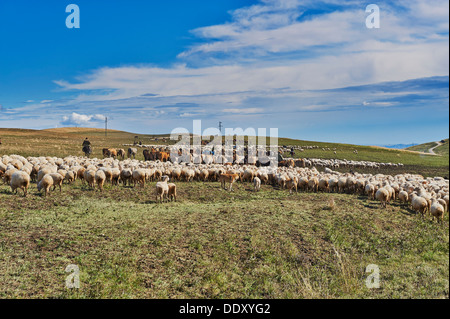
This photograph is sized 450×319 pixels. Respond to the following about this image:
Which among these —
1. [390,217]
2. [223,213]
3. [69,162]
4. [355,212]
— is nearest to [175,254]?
[223,213]

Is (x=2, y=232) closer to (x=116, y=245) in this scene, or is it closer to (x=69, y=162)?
(x=116, y=245)

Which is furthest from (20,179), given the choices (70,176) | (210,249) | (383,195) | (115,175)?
(383,195)

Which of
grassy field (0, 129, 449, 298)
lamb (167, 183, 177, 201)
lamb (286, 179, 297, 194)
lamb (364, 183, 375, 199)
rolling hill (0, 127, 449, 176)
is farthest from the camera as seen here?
rolling hill (0, 127, 449, 176)

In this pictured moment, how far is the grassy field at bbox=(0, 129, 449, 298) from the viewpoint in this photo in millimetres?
7578

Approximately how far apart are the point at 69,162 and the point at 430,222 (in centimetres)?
2534

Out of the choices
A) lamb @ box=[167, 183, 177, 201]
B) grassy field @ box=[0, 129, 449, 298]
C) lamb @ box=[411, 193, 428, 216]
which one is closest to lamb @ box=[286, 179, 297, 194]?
grassy field @ box=[0, 129, 449, 298]

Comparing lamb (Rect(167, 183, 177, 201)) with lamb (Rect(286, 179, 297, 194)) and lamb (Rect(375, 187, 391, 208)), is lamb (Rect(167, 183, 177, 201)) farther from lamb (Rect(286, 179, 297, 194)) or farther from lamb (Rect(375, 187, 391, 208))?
lamb (Rect(375, 187, 391, 208))

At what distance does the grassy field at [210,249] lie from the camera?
758 centimetres

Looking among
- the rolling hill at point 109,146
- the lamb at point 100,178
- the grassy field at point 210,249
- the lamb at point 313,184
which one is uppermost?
the rolling hill at point 109,146

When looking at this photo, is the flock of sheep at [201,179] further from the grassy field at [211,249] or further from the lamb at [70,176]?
the grassy field at [211,249]

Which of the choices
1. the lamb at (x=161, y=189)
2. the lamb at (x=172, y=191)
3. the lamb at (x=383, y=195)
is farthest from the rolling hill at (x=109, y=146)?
the lamb at (x=161, y=189)

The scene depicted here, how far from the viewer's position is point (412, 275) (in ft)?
26.7

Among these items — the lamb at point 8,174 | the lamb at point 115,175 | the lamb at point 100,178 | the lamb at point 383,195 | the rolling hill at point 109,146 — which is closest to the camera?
the lamb at point 8,174

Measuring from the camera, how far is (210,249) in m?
10.5
